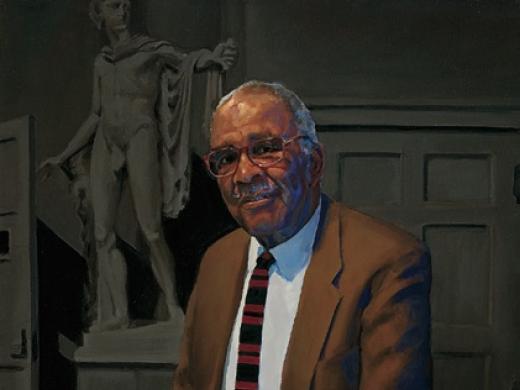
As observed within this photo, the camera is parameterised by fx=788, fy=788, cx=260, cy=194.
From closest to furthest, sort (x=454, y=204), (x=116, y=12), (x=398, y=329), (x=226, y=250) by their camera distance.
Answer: (x=398, y=329) < (x=226, y=250) < (x=454, y=204) < (x=116, y=12)

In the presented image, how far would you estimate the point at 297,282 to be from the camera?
1.25 m

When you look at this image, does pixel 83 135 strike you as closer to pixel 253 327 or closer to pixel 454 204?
pixel 454 204

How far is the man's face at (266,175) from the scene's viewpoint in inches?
46.4

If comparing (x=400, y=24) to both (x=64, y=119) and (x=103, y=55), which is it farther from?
(x=64, y=119)

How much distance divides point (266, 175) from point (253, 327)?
0.80 feet

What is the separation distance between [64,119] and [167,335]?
0.81m

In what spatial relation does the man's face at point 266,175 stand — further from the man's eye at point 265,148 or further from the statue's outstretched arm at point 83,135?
the statue's outstretched arm at point 83,135

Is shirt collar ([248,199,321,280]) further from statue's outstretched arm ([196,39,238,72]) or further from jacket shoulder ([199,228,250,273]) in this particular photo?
statue's outstretched arm ([196,39,238,72])

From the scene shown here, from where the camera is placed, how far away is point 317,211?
1.26 metres

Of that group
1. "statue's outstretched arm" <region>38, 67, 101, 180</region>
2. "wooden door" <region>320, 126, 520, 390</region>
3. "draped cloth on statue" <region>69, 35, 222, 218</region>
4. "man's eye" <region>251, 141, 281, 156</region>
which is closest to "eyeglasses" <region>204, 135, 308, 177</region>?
"man's eye" <region>251, 141, 281, 156</region>

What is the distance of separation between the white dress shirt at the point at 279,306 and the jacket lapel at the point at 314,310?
19 mm

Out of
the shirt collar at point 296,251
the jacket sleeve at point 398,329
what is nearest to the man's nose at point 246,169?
the shirt collar at point 296,251

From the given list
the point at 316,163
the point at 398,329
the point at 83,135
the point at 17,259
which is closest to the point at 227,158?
the point at 316,163

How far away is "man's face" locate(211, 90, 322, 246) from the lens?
1178mm
